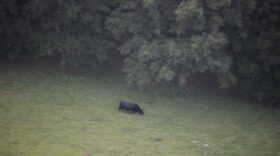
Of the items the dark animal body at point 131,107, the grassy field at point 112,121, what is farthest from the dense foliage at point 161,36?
the dark animal body at point 131,107

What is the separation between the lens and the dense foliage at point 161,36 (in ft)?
78.5

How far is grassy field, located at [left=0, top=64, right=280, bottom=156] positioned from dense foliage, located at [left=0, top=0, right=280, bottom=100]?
1.32 metres

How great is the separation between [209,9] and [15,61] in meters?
12.7

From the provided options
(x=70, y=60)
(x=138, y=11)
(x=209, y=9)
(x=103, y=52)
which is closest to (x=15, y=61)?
(x=70, y=60)

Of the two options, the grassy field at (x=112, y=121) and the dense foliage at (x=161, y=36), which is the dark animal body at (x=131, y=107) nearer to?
the grassy field at (x=112, y=121)

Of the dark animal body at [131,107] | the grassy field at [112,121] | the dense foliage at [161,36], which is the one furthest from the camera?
the dense foliage at [161,36]

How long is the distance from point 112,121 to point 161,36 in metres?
6.78

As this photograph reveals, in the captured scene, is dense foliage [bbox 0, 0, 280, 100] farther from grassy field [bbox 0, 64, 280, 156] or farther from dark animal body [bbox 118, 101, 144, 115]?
dark animal body [bbox 118, 101, 144, 115]

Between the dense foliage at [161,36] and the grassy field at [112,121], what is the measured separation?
132cm

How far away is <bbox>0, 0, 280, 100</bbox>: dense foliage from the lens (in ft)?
78.5

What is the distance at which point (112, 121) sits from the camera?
2106 cm

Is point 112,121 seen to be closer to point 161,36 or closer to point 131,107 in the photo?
point 131,107

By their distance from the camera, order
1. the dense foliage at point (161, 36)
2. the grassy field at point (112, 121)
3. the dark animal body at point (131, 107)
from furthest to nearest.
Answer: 1. the dense foliage at point (161, 36)
2. the dark animal body at point (131, 107)
3. the grassy field at point (112, 121)

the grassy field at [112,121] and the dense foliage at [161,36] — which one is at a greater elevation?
the dense foliage at [161,36]
